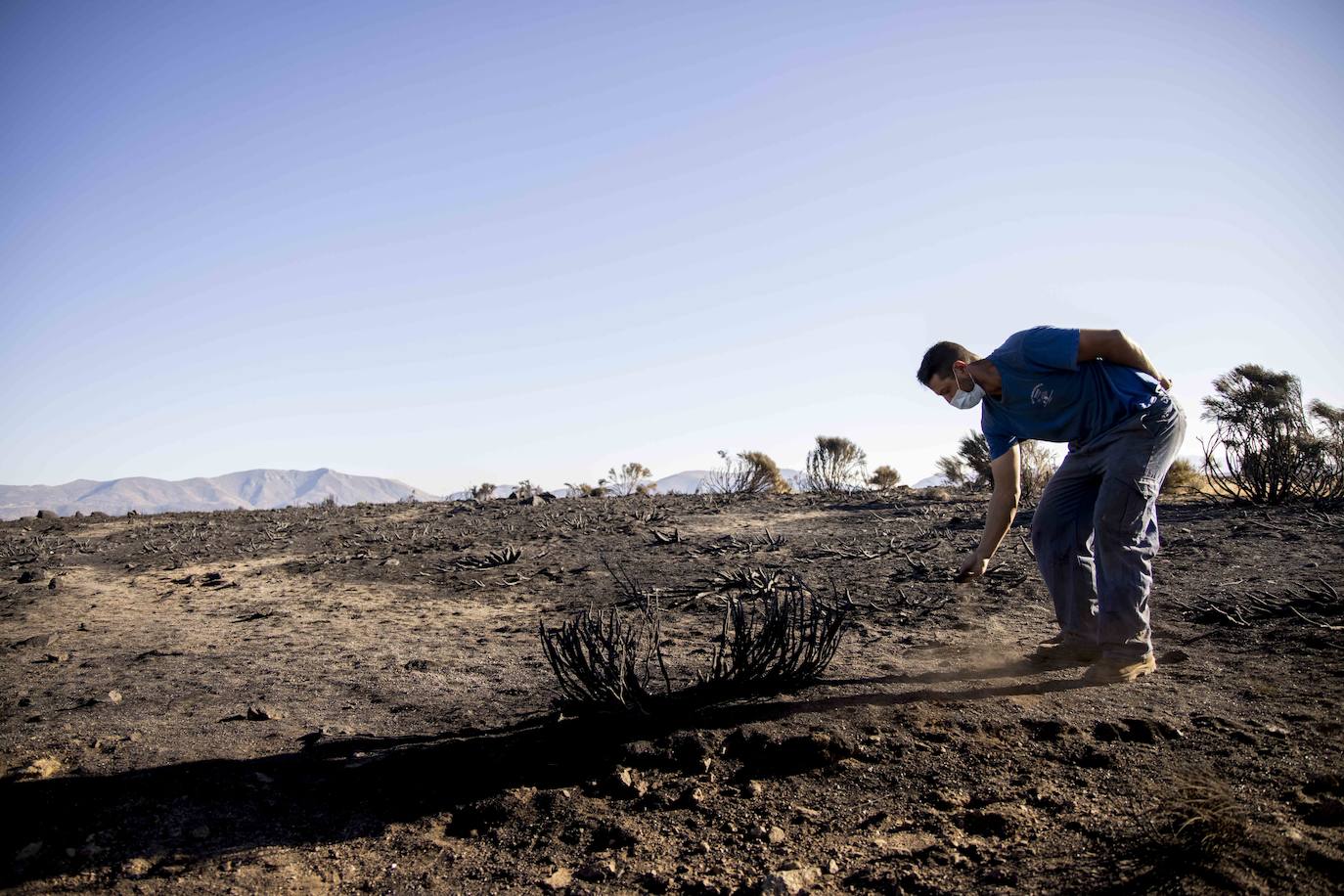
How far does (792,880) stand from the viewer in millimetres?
2133

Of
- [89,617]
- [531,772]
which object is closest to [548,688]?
[531,772]

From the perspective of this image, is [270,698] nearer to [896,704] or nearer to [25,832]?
[25,832]

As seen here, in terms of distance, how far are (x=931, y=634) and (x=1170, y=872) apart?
99.8 inches

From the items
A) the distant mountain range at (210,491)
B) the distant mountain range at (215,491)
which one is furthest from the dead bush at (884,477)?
the distant mountain range at (210,491)

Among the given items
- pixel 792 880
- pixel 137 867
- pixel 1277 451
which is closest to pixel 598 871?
pixel 792 880

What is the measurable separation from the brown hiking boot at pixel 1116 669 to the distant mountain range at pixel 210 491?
356 feet

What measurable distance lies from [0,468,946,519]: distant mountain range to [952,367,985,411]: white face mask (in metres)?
95.7

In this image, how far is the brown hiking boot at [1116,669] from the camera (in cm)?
337

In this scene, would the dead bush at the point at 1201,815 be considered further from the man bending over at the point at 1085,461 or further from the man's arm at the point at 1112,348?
the man's arm at the point at 1112,348

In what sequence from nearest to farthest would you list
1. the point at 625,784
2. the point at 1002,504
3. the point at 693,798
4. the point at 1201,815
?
the point at 1201,815 → the point at 693,798 → the point at 625,784 → the point at 1002,504

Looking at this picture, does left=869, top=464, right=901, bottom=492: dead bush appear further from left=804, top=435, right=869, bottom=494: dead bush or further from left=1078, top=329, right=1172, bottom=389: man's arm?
left=1078, top=329, right=1172, bottom=389: man's arm

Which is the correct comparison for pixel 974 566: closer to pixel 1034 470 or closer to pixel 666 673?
pixel 666 673

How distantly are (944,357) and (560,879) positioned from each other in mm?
2656

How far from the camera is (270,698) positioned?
377 cm
